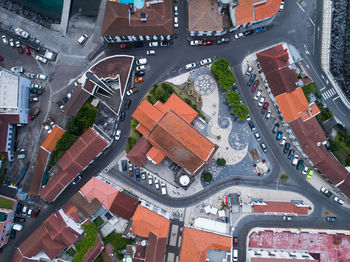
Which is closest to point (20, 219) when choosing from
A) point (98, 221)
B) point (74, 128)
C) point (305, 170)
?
point (98, 221)

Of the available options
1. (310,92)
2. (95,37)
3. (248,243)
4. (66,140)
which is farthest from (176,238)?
(95,37)

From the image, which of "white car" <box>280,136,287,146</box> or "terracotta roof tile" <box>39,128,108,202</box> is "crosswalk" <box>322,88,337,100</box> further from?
"terracotta roof tile" <box>39,128,108,202</box>

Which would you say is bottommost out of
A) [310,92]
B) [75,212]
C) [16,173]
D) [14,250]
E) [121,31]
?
[14,250]

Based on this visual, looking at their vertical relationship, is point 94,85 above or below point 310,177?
above

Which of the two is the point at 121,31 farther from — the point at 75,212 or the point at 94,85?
the point at 75,212

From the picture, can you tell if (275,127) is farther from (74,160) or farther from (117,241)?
(74,160)

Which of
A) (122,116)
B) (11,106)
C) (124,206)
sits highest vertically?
(122,116)
